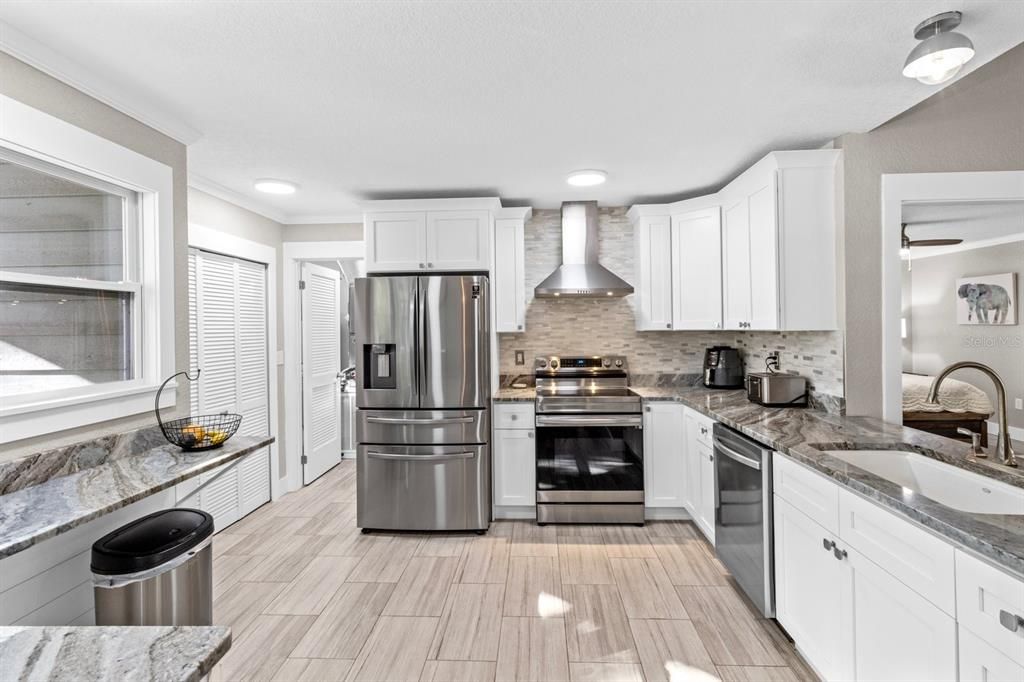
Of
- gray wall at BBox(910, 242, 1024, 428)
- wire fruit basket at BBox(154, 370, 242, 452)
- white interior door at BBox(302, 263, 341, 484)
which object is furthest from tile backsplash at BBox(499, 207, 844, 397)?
wire fruit basket at BBox(154, 370, 242, 452)

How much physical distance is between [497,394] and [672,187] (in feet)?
6.49

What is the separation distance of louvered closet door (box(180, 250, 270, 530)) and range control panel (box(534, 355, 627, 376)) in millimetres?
2247

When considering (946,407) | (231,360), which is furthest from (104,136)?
(946,407)

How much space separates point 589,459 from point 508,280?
1462mm

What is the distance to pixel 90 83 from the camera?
187 centimetres

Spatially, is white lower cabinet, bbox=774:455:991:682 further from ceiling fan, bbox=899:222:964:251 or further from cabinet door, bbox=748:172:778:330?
ceiling fan, bbox=899:222:964:251

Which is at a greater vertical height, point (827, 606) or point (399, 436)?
point (399, 436)

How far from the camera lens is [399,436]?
3.31 meters

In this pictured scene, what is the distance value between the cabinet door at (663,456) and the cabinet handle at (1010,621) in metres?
2.33

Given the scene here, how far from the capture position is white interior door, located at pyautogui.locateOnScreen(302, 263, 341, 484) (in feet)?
14.1

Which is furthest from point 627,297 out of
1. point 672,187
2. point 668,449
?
point 668,449

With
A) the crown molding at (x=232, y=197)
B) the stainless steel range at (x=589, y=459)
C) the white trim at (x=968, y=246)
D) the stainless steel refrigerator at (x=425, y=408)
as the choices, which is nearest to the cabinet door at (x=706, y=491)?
the stainless steel range at (x=589, y=459)

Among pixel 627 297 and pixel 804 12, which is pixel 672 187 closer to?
pixel 627 297

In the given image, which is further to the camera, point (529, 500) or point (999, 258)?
point (529, 500)
